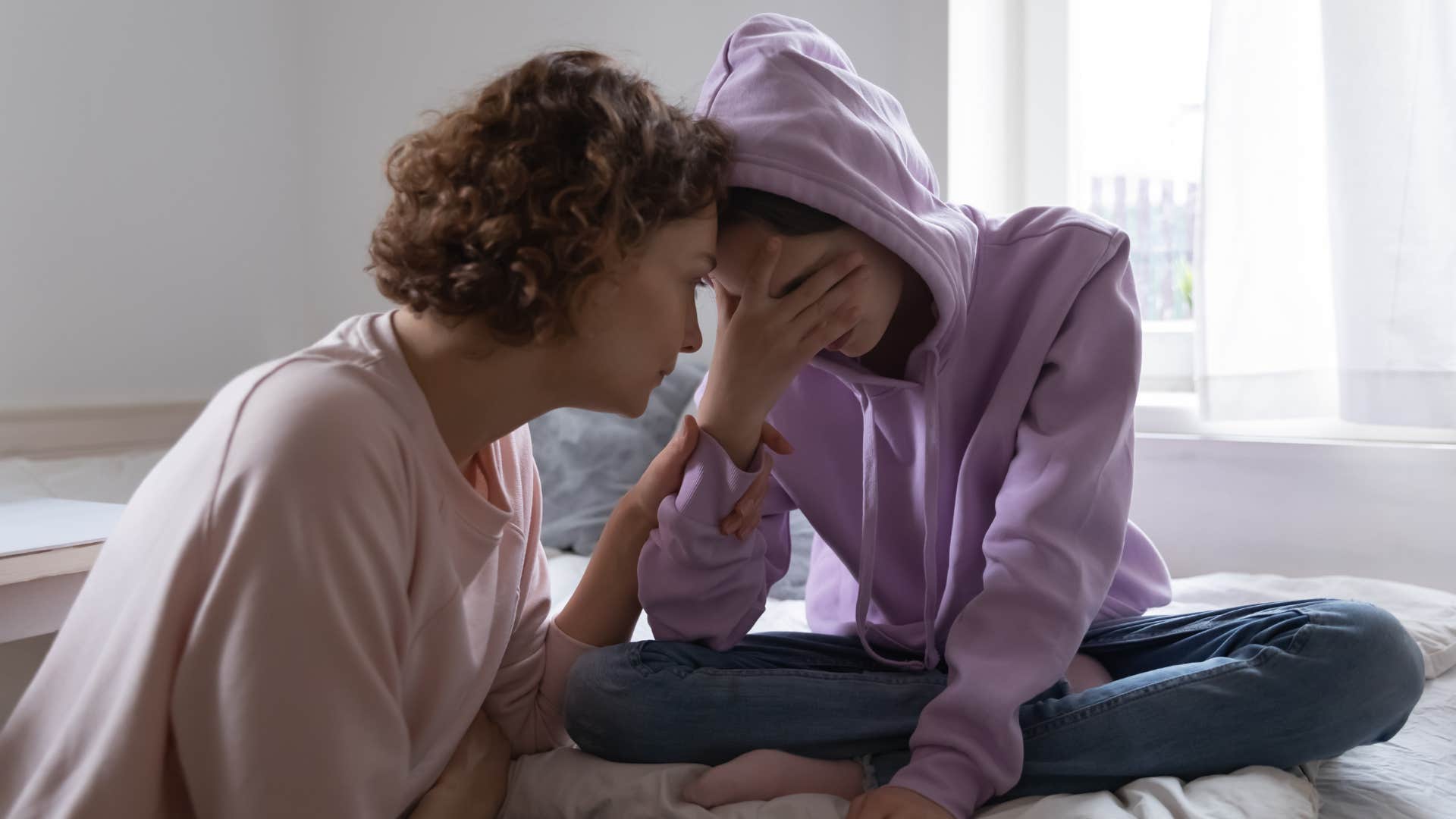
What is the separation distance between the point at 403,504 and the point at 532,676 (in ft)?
1.10

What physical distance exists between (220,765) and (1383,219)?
5.06ft

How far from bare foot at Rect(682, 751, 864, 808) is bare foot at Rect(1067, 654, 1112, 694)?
8.7 inches

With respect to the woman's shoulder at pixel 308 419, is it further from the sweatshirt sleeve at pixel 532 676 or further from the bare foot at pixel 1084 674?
the bare foot at pixel 1084 674

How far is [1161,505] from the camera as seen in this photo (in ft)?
5.81

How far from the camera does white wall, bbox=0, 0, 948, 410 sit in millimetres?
1787

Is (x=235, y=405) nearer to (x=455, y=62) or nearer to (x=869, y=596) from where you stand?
(x=869, y=596)

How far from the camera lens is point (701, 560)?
3.27 feet

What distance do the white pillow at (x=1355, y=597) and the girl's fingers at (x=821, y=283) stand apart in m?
0.66

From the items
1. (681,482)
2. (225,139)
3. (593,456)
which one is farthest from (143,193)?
(681,482)

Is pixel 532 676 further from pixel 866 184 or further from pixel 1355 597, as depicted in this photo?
pixel 1355 597

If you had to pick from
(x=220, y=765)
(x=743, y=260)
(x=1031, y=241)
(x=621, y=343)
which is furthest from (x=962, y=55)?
(x=220, y=765)

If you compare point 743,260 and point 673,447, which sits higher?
point 743,260

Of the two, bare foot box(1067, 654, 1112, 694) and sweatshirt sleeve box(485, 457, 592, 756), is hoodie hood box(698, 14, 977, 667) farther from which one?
sweatshirt sleeve box(485, 457, 592, 756)

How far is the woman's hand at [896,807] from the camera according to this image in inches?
30.9
